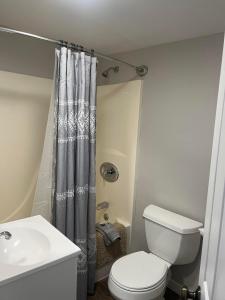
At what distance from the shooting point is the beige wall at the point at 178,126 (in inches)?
72.1

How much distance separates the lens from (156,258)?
1911 millimetres

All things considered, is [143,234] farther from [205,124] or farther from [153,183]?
[205,124]

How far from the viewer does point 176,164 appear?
2.04 meters

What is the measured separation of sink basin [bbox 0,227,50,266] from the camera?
4.49 ft

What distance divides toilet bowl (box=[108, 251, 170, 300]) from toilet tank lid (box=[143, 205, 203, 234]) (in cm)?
31

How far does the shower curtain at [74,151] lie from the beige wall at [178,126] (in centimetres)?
62

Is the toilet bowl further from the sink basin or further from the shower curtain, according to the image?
the sink basin

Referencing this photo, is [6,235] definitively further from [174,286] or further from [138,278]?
[174,286]

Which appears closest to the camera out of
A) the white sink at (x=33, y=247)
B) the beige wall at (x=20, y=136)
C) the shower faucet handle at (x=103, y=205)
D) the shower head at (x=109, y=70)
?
the white sink at (x=33, y=247)

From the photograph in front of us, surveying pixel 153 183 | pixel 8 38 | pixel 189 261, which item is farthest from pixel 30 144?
pixel 189 261

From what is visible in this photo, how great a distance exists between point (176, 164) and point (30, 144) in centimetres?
145

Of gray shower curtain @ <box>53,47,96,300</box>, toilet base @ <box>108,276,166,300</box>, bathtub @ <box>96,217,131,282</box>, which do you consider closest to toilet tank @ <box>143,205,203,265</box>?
toilet base @ <box>108,276,166,300</box>

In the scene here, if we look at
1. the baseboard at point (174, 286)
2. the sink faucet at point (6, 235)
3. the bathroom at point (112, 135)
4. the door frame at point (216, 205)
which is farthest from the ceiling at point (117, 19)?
the baseboard at point (174, 286)

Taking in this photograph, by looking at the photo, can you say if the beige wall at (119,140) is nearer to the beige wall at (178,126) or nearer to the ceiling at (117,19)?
the beige wall at (178,126)
